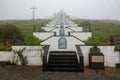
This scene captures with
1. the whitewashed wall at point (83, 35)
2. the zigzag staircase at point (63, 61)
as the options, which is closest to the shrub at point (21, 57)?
the zigzag staircase at point (63, 61)

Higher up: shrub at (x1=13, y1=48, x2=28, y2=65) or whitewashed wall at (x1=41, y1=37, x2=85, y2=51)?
whitewashed wall at (x1=41, y1=37, x2=85, y2=51)

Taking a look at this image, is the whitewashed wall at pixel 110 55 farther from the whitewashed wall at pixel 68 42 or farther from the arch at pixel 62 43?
the arch at pixel 62 43

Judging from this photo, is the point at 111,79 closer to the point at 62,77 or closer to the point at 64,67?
the point at 62,77

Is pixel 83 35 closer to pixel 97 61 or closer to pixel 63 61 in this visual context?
pixel 97 61

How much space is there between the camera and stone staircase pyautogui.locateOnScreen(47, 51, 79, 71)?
1522cm

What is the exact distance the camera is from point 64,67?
15445mm

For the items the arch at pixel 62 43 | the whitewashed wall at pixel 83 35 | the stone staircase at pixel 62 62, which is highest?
the whitewashed wall at pixel 83 35

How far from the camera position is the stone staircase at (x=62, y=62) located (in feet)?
49.9

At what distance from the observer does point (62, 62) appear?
16.1 m

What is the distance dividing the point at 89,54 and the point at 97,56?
0.87 meters

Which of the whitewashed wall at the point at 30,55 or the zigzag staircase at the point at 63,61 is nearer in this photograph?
the zigzag staircase at the point at 63,61

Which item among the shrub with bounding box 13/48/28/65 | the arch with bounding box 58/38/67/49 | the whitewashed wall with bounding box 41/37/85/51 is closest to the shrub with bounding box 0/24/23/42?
the whitewashed wall with bounding box 41/37/85/51

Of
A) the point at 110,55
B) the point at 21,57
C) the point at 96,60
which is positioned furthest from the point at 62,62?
the point at 110,55

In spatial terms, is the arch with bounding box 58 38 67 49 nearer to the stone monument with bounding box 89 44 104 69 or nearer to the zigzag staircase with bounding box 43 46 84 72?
the zigzag staircase with bounding box 43 46 84 72
